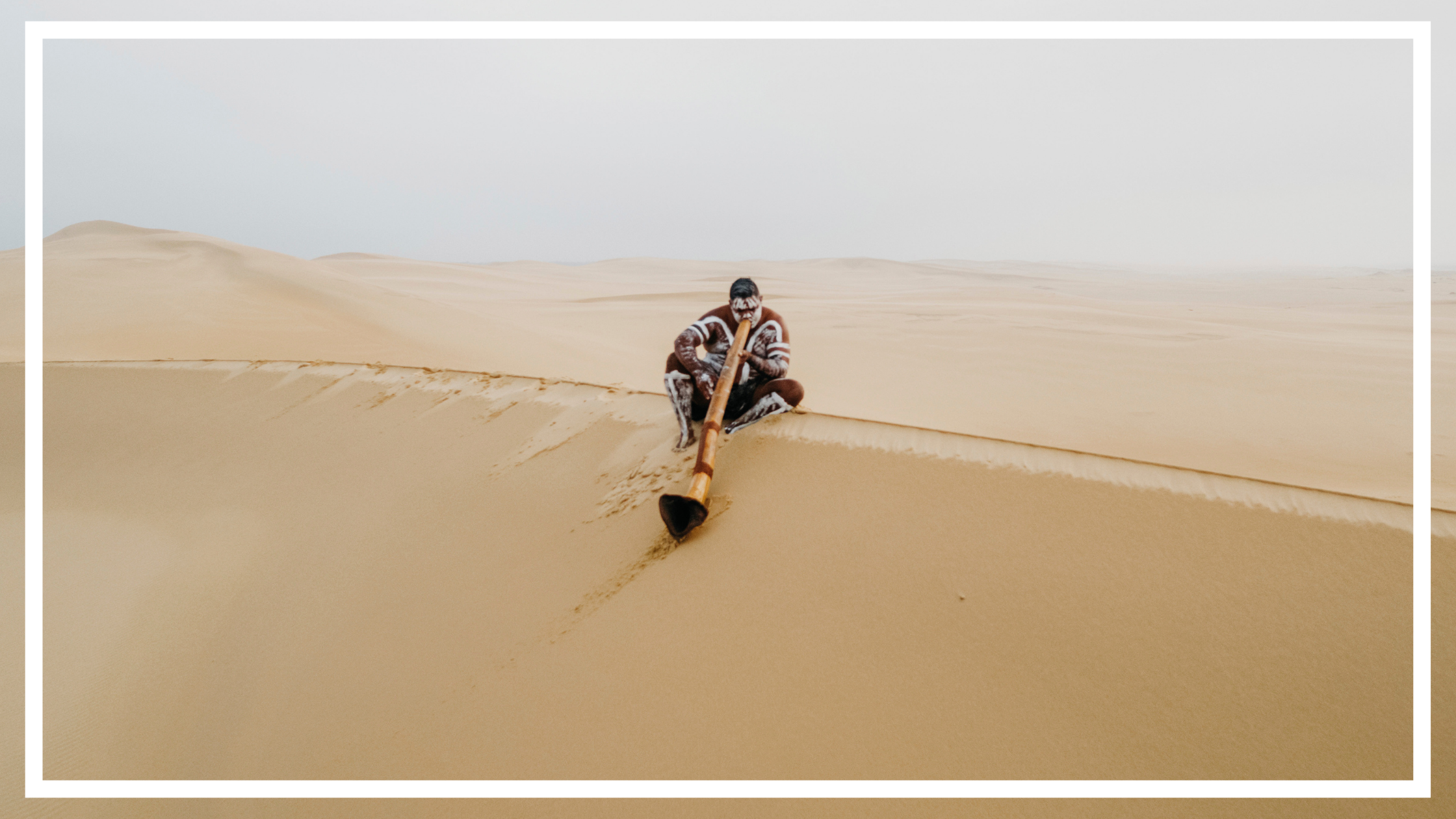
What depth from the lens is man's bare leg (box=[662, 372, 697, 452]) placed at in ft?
12.9

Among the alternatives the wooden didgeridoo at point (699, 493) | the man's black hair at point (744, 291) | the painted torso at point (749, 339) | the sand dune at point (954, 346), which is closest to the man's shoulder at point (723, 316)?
the painted torso at point (749, 339)

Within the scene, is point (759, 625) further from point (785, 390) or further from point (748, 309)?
point (748, 309)

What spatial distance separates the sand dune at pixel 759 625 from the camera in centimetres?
217

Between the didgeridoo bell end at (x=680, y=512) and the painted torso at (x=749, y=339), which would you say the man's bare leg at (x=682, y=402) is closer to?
the painted torso at (x=749, y=339)

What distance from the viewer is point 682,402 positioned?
396cm

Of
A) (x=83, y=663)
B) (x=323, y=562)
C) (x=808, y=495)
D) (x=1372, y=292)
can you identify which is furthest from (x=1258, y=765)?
(x=1372, y=292)

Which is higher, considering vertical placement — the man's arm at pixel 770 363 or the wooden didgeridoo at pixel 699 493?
the man's arm at pixel 770 363

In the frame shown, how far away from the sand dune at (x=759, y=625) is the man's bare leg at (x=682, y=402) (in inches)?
9.9

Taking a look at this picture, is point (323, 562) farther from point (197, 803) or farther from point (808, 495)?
point (808, 495)

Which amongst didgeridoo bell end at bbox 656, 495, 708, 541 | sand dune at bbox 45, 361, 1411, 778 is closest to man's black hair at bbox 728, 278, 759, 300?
sand dune at bbox 45, 361, 1411, 778

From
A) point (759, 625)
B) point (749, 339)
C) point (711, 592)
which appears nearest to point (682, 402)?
point (749, 339)

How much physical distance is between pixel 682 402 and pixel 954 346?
28.0ft

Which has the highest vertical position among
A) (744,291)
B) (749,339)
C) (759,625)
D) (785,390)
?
(744,291)

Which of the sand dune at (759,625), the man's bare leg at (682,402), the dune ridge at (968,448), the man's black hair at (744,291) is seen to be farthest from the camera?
the man's bare leg at (682,402)
